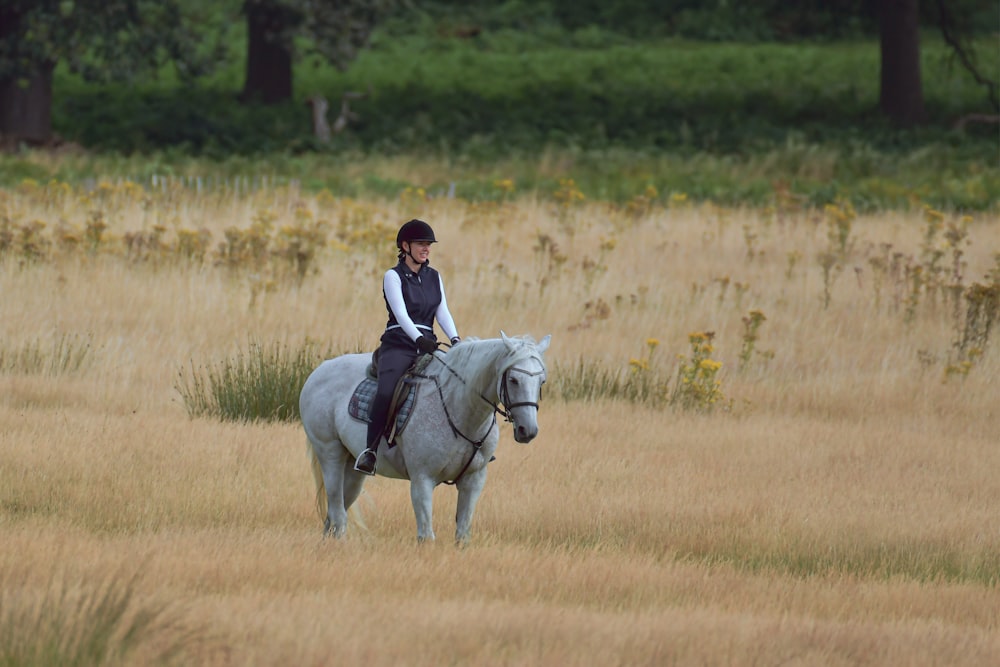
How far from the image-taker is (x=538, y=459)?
1057cm

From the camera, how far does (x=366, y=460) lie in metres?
8.02

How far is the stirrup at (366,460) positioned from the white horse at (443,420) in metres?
0.07

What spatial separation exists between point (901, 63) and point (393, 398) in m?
30.9

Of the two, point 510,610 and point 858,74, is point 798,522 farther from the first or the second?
point 858,74

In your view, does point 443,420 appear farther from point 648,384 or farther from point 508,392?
point 648,384

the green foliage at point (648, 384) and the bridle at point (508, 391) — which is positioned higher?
the bridle at point (508, 391)

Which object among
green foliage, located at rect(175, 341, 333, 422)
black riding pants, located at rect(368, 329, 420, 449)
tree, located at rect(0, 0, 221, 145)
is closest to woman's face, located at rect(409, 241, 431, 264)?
black riding pants, located at rect(368, 329, 420, 449)

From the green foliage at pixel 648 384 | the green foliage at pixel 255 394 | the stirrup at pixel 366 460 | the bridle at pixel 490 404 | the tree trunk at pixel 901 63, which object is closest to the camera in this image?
the bridle at pixel 490 404

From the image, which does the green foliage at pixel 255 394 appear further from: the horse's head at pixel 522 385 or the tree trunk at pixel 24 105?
the tree trunk at pixel 24 105

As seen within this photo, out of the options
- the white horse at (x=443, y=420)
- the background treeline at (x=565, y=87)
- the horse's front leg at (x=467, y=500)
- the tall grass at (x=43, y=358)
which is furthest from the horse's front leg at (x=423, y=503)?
the background treeline at (x=565, y=87)

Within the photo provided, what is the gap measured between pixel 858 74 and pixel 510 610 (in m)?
37.8

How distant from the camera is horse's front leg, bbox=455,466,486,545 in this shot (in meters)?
7.95

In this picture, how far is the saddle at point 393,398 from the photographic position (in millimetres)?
7949

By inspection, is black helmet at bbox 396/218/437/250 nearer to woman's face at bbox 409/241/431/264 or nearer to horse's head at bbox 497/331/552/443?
woman's face at bbox 409/241/431/264
